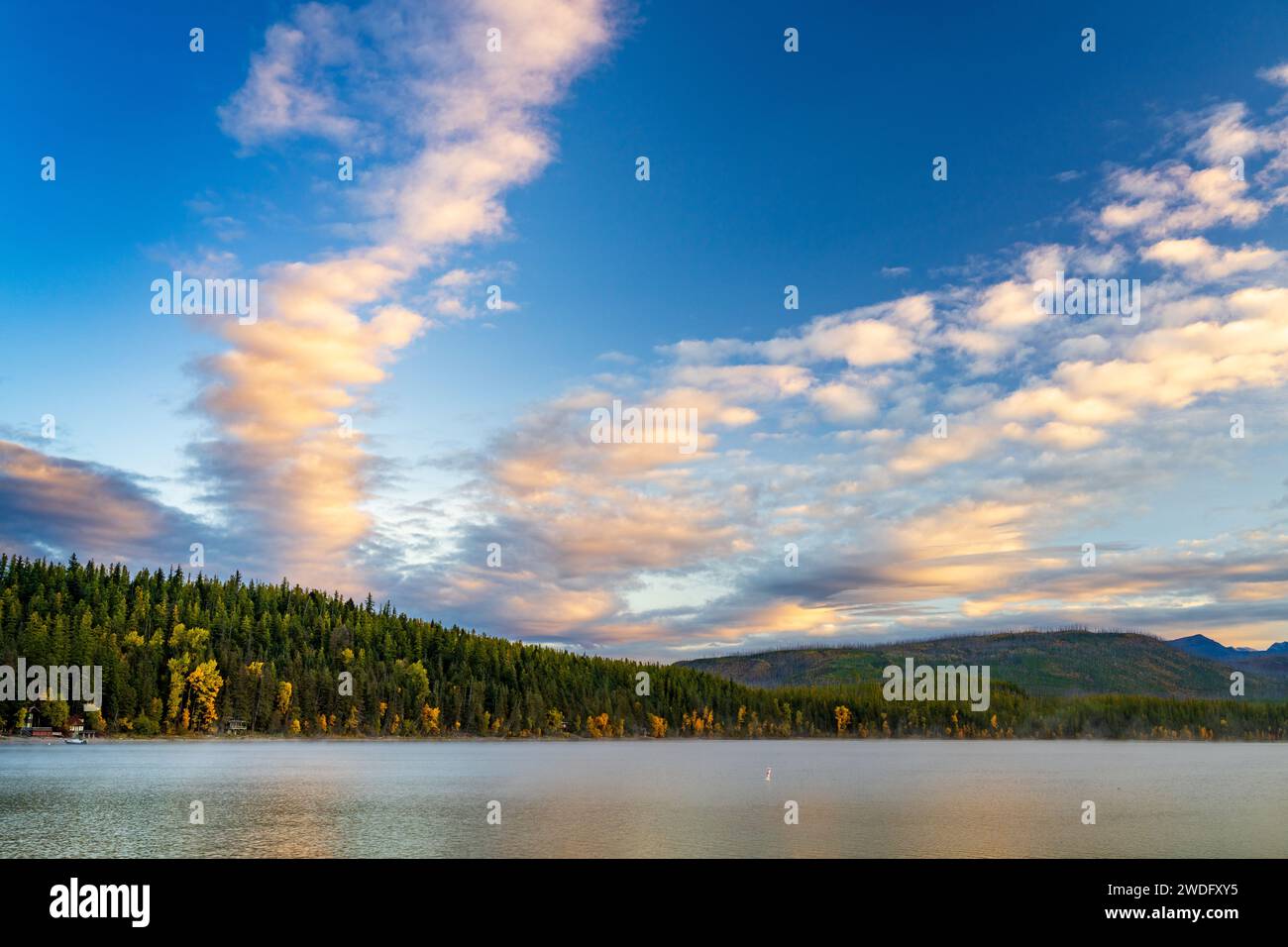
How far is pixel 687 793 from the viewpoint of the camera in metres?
120

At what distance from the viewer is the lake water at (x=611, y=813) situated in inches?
2815

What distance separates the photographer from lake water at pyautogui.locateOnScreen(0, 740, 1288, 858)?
71.5 m

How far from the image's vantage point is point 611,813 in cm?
9569
